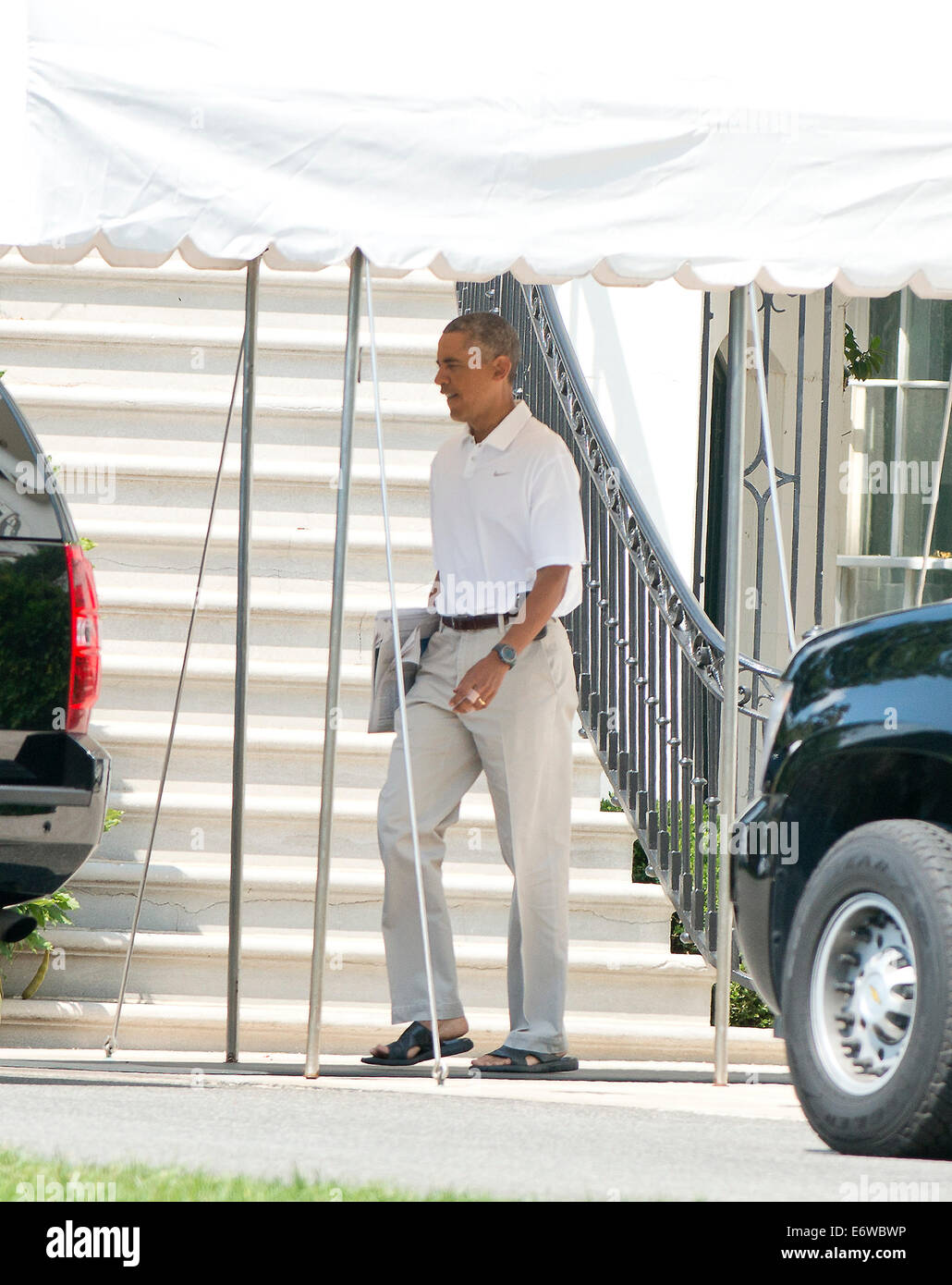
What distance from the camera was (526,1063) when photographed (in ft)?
19.1

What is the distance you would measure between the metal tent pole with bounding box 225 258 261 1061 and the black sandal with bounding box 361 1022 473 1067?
0.62m

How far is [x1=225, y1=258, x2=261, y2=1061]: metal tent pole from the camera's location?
6078 millimetres

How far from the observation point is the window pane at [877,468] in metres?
10.9

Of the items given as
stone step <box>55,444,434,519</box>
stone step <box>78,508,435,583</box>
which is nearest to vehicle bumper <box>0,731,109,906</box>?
stone step <box>78,508,435,583</box>

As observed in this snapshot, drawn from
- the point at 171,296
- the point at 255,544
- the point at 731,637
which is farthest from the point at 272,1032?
the point at 171,296

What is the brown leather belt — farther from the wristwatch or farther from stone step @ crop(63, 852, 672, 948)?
stone step @ crop(63, 852, 672, 948)

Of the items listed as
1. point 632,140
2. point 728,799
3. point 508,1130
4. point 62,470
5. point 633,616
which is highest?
point 632,140

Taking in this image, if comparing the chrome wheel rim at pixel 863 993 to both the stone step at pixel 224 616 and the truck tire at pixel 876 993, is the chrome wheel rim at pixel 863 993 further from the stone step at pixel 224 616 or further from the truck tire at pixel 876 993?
the stone step at pixel 224 616

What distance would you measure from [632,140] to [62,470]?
3.76m

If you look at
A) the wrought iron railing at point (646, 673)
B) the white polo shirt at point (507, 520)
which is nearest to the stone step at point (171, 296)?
the wrought iron railing at point (646, 673)

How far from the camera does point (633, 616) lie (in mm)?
7543

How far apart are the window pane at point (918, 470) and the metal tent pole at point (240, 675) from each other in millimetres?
5329

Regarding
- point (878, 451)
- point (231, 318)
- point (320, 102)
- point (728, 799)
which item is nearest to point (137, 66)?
point (320, 102)

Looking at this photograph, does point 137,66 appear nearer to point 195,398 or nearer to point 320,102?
point 320,102
